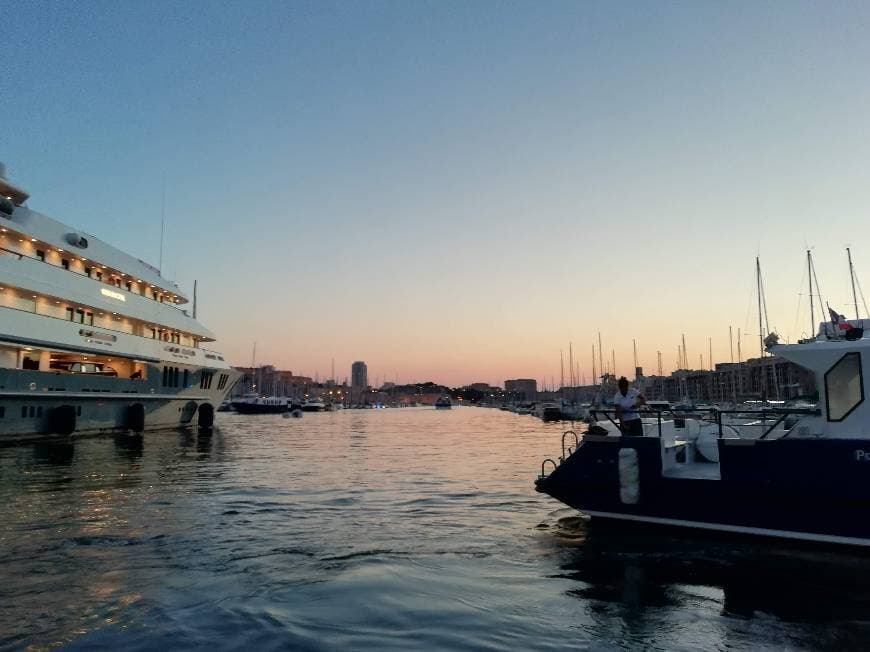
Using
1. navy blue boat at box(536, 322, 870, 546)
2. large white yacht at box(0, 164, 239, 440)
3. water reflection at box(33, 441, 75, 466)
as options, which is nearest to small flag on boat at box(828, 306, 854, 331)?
navy blue boat at box(536, 322, 870, 546)

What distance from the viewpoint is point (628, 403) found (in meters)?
10.9

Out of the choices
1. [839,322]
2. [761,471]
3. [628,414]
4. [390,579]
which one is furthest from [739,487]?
[390,579]

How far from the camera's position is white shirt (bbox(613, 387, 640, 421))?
10.8 m

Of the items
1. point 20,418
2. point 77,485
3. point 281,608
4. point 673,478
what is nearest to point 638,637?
point 281,608

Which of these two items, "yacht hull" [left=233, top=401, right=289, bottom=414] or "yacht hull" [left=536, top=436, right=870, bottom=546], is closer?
"yacht hull" [left=536, top=436, right=870, bottom=546]

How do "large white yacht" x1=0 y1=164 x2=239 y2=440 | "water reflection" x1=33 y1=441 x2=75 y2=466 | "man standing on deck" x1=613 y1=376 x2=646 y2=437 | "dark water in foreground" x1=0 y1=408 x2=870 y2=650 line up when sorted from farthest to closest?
"large white yacht" x1=0 y1=164 x2=239 y2=440, "water reflection" x1=33 y1=441 x2=75 y2=466, "man standing on deck" x1=613 y1=376 x2=646 y2=437, "dark water in foreground" x1=0 y1=408 x2=870 y2=650

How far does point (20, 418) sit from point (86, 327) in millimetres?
6328

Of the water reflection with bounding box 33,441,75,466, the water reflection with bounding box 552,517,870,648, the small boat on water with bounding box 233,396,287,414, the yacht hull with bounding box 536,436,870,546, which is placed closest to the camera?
the water reflection with bounding box 552,517,870,648

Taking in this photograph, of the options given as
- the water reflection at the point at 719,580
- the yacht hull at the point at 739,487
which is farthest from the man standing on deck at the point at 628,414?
the water reflection at the point at 719,580

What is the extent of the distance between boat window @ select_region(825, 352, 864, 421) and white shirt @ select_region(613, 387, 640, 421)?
300cm

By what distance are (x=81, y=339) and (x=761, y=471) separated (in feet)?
116

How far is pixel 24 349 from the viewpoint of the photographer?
101 ft

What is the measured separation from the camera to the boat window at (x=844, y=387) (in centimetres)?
897

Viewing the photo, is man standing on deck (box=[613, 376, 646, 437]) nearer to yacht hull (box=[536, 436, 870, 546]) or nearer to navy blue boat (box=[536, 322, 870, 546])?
navy blue boat (box=[536, 322, 870, 546])
